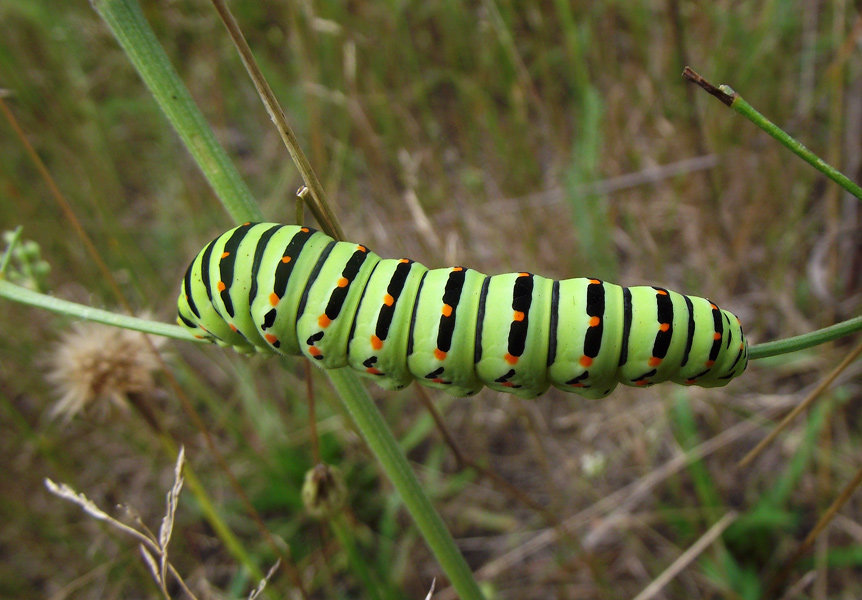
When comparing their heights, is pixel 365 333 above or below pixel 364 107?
below

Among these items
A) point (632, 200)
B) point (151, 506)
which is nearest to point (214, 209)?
point (151, 506)

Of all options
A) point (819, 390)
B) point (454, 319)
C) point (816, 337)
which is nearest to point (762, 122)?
point (816, 337)

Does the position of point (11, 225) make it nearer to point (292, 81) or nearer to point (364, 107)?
point (292, 81)

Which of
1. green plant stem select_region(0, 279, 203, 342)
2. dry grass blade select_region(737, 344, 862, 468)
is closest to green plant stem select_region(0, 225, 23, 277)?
green plant stem select_region(0, 279, 203, 342)

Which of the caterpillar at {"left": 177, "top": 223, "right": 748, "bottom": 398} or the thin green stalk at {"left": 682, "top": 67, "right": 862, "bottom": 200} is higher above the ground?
the thin green stalk at {"left": 682, "top": 67, "right": 862, "bottom": 200}

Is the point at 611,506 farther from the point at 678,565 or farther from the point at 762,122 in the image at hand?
the point at 762,122

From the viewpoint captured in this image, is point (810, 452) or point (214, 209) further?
point (214, 209)

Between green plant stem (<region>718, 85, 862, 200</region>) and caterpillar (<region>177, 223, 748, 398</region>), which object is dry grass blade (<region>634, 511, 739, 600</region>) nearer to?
caterpillar (<region>177, 223, 748, 398</region>)
